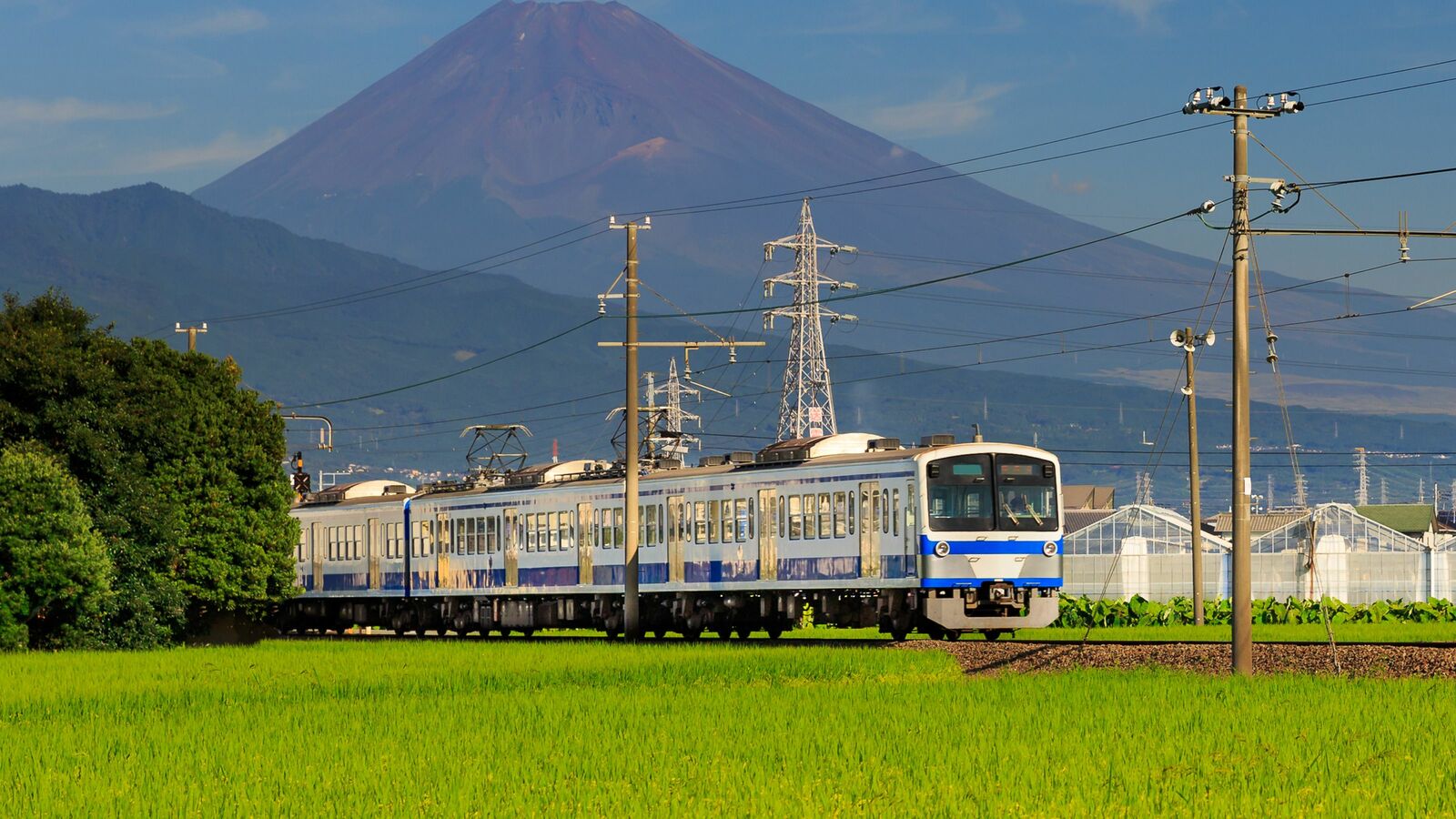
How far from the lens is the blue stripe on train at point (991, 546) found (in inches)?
1465

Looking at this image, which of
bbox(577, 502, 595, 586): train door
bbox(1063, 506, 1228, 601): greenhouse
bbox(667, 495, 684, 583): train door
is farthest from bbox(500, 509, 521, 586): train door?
bbox(1063, 506, 1228, 601): greenhouse

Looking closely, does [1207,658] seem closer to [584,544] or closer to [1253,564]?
[584,544]

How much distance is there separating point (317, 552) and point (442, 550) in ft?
28.1

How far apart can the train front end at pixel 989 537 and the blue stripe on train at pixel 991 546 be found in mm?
16

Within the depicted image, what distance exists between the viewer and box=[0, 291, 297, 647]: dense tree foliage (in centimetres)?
4338

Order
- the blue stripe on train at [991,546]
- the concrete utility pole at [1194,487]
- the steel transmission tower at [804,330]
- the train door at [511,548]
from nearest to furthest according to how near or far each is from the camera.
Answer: the blue stripe on train at [991,546], the concrete utility pole at [1194,487], the train door at [511,548], the steel transmission tower at [804,330]

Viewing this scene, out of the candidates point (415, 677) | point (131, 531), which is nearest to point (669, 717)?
point (415, 677)

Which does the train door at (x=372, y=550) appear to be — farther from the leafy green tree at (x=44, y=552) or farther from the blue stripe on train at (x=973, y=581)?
the blue stripe on train at (x=973, y=581)

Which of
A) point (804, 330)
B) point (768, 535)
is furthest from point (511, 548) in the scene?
point (804, 330)

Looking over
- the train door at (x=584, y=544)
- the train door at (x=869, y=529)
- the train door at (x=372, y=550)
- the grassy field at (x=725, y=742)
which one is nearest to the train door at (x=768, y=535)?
the train door at (x=869, y=529)

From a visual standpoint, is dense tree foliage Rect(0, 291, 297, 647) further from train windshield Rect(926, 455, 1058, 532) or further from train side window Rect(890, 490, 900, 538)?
train windshield Rect(926, 455, 1058, 532)

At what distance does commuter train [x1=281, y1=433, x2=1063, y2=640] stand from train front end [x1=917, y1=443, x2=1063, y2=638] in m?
0.03

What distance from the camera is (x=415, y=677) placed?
104ft

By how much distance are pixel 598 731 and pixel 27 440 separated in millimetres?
24235
